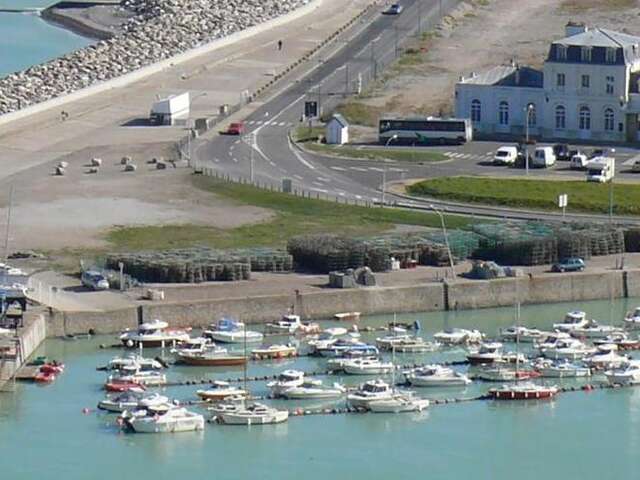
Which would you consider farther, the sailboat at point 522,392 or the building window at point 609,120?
the building window at point 609,120

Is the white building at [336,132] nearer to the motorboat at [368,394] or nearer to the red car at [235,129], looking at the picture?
the red car at [235,129]

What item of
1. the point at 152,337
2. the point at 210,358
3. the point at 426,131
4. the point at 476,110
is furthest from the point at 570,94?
the point at 210,358

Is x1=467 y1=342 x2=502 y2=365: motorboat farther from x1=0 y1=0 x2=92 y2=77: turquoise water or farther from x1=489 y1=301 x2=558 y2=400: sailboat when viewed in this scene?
x1=0 y1=0 x2=92 y2=77: turquoise water

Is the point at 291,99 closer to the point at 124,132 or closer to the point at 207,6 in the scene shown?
the point at 124,132

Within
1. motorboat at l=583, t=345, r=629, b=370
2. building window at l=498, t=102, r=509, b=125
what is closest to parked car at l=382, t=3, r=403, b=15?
building window at l=498, t=102, r=509, b=125

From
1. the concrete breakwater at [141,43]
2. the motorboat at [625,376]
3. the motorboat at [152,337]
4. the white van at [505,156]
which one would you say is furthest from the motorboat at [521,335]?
the concrete breakwater at [141,43]

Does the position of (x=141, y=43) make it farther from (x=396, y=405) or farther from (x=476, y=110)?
(x=396, y=405)
